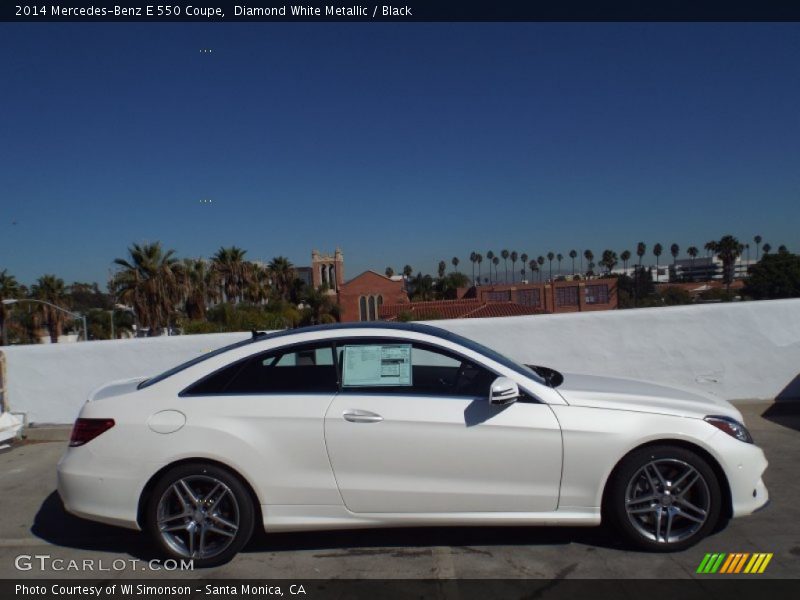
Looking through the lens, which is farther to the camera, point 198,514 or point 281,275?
point 281,275

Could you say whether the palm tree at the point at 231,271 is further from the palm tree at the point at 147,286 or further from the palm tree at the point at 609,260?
the palm tree at the point at 609,260

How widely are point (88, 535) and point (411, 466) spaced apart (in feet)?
8.13

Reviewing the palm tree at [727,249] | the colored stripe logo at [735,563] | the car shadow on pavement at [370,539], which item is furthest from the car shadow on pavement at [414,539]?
the palm tree at [727,249]

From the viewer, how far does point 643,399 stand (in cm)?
406

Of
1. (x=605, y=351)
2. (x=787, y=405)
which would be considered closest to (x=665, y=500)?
(x=605, y=351)

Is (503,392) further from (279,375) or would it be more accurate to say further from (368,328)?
(279,375)

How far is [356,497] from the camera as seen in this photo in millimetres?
3938

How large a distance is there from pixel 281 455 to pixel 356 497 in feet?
1.72

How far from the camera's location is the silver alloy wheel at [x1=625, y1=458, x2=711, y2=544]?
3.93 m

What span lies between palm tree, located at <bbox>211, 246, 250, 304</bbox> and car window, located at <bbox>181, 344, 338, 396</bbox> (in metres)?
49.0

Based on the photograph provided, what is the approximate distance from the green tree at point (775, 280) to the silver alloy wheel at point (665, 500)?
1343 centimetres
